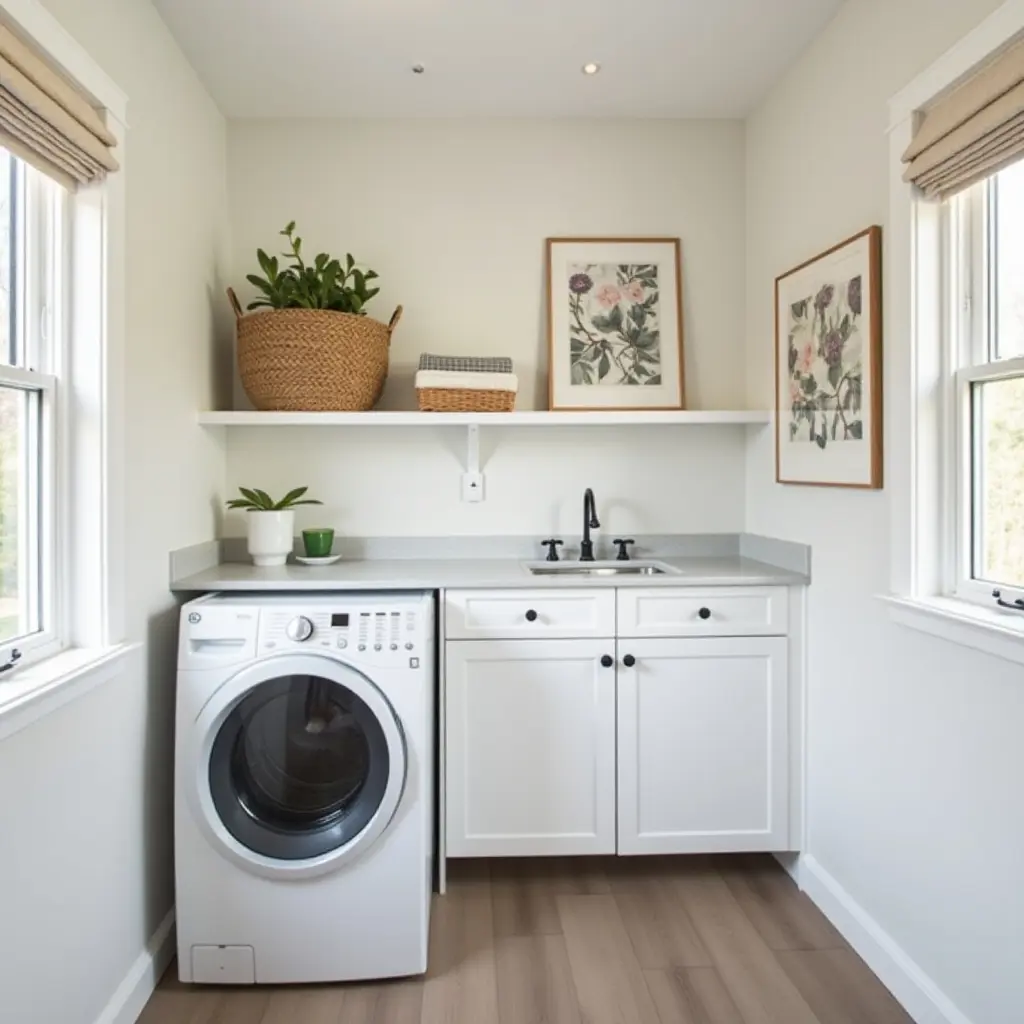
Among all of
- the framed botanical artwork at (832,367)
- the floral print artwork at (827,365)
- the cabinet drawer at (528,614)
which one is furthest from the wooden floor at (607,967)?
the floral print artwork at (827,365)

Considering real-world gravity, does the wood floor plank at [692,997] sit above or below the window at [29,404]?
below

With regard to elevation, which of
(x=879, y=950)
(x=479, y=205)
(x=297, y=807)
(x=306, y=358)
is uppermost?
(x=479, y=205)

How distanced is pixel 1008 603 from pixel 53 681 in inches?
74.0

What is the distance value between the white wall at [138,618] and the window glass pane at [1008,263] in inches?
76.8

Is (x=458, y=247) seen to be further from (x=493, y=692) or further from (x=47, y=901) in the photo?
(x=47, y=901)

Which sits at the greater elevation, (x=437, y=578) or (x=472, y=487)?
(x=472, y=487)

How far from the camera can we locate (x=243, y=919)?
1777mm

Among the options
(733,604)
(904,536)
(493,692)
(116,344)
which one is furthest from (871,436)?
(116,344)

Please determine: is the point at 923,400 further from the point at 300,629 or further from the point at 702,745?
the point at 300,629

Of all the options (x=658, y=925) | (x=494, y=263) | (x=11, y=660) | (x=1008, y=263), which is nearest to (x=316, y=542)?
(x=11, y=660)

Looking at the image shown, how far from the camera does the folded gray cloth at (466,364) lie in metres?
2.34

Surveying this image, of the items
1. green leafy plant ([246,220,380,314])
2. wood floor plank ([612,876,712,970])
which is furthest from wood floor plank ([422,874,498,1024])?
green leafy plant ([246,220,380,314])

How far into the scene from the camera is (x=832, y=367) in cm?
200

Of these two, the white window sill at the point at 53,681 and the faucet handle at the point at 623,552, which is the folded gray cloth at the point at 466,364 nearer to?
the faucet handle at the point at 623,552
